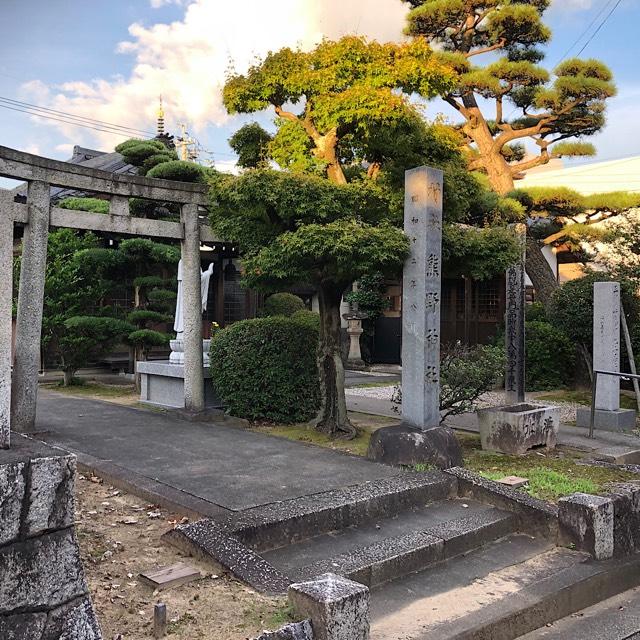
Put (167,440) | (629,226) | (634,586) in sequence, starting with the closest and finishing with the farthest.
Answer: (634,586) → (167,440) → (629,226)

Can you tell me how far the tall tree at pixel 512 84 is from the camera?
14.5m

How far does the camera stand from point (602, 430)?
9.98m

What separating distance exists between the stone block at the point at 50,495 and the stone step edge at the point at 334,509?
2.01 m

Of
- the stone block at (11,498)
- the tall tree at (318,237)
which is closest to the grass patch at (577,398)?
the tall tree at (318,237)

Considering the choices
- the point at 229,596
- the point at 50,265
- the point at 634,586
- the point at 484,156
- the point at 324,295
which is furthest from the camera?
the point at 484,156

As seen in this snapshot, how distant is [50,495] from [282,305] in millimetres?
16751

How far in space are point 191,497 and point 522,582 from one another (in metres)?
2.84

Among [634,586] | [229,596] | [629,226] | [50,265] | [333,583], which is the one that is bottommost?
[634,586]

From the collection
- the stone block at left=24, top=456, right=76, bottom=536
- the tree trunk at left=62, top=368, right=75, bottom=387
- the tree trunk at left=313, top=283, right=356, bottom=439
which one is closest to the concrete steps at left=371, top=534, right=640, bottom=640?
the stone block at left=24, top=456, right=76, bottom=536

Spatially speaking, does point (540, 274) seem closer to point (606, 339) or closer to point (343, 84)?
point (606, 339)

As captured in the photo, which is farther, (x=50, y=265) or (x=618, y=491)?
(x=50, y=265)

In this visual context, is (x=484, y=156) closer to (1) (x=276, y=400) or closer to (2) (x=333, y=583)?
(1) (x=276, y=400)

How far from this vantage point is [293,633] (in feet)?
10.5

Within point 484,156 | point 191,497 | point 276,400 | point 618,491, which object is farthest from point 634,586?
point 484,156
